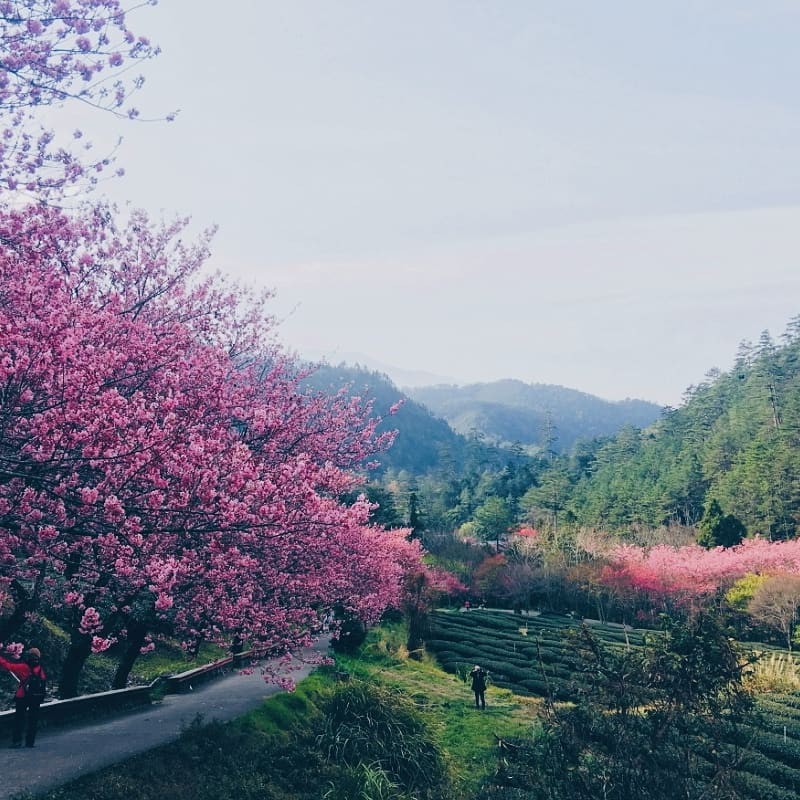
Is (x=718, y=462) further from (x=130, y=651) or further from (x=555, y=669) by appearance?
(x=130, y=651)

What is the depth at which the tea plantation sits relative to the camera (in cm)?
1005

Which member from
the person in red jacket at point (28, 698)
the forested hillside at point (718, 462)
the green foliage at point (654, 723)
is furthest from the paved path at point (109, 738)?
the forested hillside at point (718, 462)

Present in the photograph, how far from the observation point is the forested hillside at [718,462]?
175 ft

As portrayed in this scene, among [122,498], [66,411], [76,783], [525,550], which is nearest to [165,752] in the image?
[76,783]

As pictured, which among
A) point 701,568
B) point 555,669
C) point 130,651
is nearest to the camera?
point 130,651

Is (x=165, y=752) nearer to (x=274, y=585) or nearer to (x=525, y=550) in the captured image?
(x=274, y=585)

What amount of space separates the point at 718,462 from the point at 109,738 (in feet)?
222

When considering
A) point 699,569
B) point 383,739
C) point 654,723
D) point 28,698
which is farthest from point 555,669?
point 699,569

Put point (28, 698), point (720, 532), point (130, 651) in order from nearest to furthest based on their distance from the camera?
point (28, 698) < point (130, 651) < point (720, 532)

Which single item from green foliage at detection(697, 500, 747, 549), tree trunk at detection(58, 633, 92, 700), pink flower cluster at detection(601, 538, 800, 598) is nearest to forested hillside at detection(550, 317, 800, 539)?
green foliage at detection(697, 500, 747, 549)

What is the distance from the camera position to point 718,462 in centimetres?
6569

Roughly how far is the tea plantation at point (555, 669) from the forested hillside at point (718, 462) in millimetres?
22981

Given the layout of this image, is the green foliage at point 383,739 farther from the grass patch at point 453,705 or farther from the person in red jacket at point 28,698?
the person in red jacket at point 28,698

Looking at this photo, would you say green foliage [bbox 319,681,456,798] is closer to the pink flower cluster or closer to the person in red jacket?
the person in red jacket
